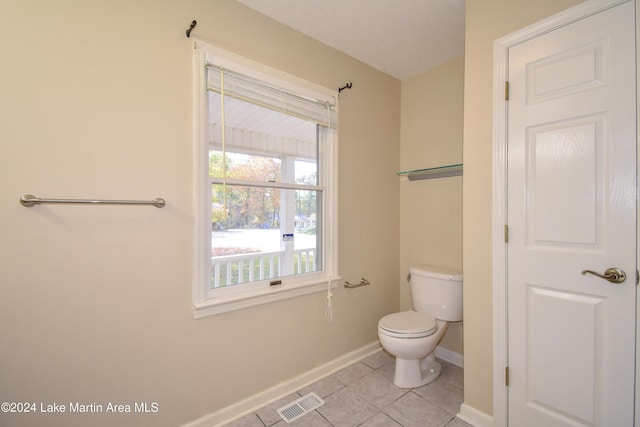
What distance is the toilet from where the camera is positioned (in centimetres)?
184

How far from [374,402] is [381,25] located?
2449 mm

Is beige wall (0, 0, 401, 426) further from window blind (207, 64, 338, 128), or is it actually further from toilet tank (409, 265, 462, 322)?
toilet tank (409, 265, 462, 322)

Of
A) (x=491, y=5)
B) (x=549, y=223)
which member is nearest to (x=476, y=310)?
(x=549, y=223)

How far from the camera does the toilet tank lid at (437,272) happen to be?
204cm

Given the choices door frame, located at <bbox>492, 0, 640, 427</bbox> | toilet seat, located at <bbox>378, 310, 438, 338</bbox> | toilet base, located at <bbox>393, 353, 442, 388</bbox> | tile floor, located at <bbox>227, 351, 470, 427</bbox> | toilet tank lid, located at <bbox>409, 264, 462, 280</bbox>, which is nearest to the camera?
door frame, located at <bbox>492, 0, 640, 427</bbox>

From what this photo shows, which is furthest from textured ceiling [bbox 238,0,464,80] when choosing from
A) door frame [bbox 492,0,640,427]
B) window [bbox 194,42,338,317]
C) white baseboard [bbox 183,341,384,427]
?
white baseboard [bbox 183,341,384,427]

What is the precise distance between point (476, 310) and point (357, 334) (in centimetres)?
103

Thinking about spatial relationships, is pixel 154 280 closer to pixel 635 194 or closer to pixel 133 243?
pixel 133 243

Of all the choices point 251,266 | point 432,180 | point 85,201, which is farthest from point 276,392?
point 432,180

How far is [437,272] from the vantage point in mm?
2117

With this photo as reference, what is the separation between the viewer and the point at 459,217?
2232mm

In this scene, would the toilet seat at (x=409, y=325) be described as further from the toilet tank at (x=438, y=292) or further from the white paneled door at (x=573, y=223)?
the white paneled door at (x=573, y=223)

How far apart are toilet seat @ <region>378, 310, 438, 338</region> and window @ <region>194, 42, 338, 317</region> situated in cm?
52

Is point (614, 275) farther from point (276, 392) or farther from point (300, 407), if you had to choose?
point (276, 392)
